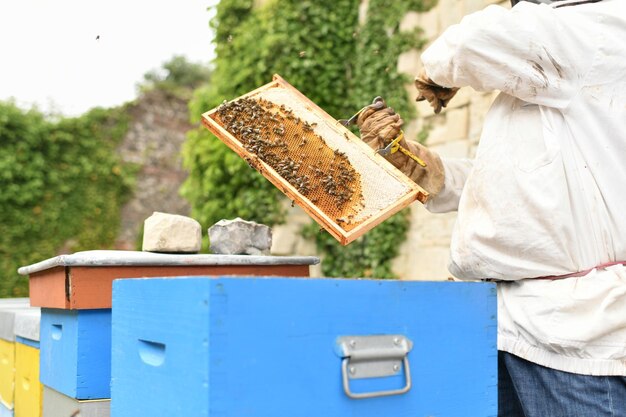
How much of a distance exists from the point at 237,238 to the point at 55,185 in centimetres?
743

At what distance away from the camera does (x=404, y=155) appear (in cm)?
215

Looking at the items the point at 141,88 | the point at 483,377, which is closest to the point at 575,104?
the point at 483,377

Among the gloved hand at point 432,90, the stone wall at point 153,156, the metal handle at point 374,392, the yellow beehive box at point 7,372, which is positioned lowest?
the yellow beehive box at point 7,372

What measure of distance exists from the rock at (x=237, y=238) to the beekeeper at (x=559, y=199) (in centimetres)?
73

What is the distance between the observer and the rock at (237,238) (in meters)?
2.08

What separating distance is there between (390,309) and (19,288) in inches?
312

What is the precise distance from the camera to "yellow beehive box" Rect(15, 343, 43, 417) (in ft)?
7.04

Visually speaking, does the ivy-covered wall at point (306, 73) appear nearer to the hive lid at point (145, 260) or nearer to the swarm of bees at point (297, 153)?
the swarm of bees at point (297, 153)

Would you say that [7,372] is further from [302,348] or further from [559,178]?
[559,178]

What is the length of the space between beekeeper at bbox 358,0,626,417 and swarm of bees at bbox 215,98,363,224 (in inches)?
16.1

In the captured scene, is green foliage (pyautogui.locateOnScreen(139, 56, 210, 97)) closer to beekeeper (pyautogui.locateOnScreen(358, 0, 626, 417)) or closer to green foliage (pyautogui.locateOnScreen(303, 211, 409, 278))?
green foliage (pyautogui.locateOnScreen(303, 211, 409, 278))

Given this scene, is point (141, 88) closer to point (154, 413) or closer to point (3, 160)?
point (3, 160)

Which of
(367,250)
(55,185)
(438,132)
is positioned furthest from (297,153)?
(55,185)

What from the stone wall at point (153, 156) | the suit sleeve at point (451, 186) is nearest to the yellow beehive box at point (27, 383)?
the suit sleeve at point (451, 186)
